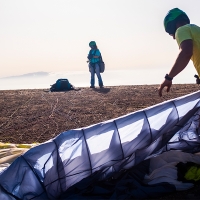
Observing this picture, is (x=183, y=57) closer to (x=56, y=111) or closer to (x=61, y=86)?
(x=56, y=111)

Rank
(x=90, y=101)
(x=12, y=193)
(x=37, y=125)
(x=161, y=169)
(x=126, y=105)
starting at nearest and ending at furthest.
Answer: (x=12, y=193) → (x=161, y=169) → (x=37, y=125) → (x=126, y=105) → (x=90, y=101)

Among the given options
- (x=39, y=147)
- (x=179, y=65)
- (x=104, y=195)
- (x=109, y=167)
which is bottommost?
(x=104, y=195)

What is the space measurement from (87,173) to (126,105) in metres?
5.78

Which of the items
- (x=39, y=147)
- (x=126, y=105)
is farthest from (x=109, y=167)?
(x=126, y=105)

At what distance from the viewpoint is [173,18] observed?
13.5 feet

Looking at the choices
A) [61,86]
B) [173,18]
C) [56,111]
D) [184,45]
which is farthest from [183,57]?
[61,86]

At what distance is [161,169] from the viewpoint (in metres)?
3.70

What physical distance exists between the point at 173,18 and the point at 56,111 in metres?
5.31

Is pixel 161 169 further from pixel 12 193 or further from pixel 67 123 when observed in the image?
pixel 67 123

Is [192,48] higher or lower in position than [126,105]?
higher

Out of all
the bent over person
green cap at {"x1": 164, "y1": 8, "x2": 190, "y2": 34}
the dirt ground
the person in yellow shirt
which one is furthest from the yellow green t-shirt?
the bent over person

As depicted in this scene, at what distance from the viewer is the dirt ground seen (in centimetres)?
677

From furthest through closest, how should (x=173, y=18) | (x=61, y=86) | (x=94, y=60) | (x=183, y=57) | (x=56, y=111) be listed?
(x=61, y=86), (x=94, y=60), (x=56, y=111), (x=173, y=18), (x=183, y=57)

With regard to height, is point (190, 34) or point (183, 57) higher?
point (190, 34)
